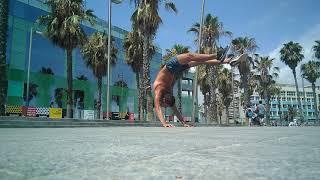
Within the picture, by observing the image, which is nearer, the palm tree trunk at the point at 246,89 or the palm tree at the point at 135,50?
the palm tree at the point at 135,50

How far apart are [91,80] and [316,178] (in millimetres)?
43889

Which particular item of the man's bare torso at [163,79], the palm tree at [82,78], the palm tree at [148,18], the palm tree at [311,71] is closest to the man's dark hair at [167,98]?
the man's bare torso at [163,79]

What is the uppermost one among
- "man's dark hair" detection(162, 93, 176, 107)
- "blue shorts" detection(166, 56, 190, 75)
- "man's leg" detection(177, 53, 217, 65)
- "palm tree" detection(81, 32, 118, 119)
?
"palm tree" detection(81, 32, 118, 119)

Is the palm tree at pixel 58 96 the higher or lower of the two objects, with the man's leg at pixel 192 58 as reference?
higher

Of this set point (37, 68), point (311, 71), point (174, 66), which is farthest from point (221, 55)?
point (311, 71)

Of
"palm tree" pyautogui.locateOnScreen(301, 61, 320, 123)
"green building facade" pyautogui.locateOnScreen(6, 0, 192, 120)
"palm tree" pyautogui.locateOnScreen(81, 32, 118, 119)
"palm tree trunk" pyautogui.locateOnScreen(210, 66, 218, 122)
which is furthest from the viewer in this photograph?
"palm tree" pyautogui.locateOnScreen(301, 61, 320, 123)

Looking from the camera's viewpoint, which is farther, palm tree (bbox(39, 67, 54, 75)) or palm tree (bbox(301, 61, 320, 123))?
palm tree (bbox(301, 61, 320, 123))

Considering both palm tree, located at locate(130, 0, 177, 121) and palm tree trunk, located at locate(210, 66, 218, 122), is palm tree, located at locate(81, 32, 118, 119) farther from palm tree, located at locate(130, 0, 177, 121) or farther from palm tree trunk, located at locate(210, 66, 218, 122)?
palm tree trunk, located at locate(210, 66, 218, 122)

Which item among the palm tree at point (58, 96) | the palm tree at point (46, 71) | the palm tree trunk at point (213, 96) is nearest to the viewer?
the palm tree trunk at point (213, 96)

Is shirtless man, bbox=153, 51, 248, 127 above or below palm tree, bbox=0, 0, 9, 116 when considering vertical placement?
below

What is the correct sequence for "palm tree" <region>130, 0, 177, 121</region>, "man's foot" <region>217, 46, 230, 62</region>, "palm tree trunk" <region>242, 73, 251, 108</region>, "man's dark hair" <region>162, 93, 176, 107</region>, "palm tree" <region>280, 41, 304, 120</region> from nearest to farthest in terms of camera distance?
"man's foot" <region>217, 46, 230, 62</region>, "man's dark hair" <region>162, 93, 176, 107</region>, "palm tree" <region>130, 0, 177, 121</region>, "palm tree trunk" <region>242, 73, 251, 108</region>, "palm tree" <region>280, 41, 304, 120</region>

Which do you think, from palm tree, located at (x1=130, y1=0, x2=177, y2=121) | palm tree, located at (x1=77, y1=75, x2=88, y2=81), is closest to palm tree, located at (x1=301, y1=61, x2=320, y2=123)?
palm tree, located at (x1=77, y1=75, x2=88, y2=81)

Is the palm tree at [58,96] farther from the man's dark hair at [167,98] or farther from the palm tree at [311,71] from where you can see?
the palm tree at [311,71]

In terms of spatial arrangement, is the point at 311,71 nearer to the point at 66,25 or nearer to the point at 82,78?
the point at 82,78
